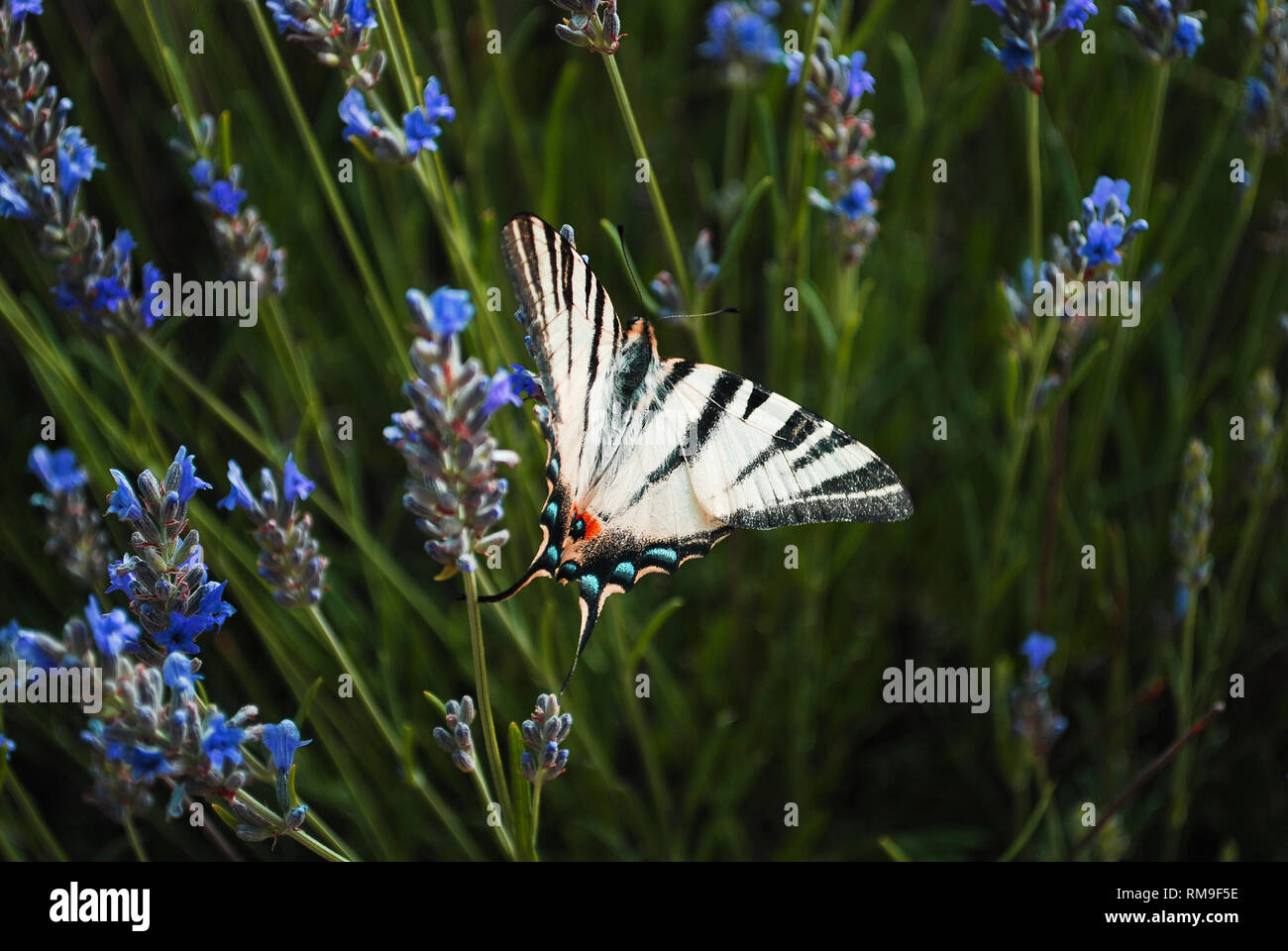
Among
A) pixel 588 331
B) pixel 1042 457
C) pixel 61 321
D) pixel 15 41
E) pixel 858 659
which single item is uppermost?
pixel 15 41

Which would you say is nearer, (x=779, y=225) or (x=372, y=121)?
(x=372, y=121)

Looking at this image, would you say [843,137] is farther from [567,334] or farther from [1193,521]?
[1193,521]

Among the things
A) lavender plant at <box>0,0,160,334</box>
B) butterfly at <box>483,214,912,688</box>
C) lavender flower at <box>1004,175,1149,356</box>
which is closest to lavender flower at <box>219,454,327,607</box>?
butterfly at <box>483,214,912,688</box>

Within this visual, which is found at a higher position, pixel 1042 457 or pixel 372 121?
pixel 372 121

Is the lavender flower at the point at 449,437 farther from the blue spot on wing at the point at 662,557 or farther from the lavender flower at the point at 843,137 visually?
the lavender flower at the point at 843,137

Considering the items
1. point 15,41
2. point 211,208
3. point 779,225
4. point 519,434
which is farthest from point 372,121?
point 779,225
